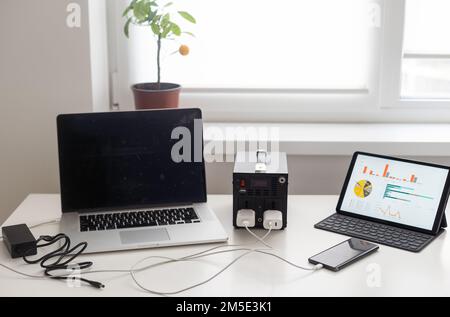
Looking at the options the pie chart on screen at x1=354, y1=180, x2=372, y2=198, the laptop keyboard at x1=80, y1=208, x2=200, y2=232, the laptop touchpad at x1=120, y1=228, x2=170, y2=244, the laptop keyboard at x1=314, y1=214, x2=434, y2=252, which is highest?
the pie chart on screen at x1=354, y1=180, x2=372, y2=198

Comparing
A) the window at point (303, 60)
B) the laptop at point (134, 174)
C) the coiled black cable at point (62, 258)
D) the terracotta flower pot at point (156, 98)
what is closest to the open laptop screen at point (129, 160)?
the laptop at point (134, 174)

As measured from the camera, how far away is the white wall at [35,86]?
1.92 metres

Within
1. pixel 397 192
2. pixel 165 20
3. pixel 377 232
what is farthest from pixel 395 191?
pixel 165 20

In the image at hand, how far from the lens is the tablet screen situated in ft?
5.27

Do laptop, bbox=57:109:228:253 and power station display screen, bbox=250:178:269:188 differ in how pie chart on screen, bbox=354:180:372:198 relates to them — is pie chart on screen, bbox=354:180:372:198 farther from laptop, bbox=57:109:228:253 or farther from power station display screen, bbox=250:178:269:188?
laptop, bbox=57:109:228:253

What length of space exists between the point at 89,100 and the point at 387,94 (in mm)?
1020

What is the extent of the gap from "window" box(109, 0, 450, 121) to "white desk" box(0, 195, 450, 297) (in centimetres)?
73

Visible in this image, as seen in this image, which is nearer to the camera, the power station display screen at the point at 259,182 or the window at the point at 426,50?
the power station display screen at the point at 259,182

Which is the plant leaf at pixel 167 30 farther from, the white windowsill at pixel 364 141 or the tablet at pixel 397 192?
the tablet at pixel 397 192

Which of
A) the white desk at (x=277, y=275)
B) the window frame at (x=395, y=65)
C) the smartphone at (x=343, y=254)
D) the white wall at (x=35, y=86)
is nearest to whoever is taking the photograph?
the white desk at (x=277, y=275)

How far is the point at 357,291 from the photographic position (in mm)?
1322

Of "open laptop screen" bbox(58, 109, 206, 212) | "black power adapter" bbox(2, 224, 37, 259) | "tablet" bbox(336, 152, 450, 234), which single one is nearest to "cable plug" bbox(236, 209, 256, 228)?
"open laptop screen" bbox(58, 109, 206, 212)

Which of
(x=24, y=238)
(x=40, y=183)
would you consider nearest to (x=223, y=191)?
(x=40, y=183)

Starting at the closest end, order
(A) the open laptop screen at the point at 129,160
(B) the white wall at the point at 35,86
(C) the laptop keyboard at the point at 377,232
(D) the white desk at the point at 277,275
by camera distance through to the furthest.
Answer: (D) the white desk at the point at 277,275, (C) the laptop keyboard at the point at 377,232, (A) the open laptop screen at the point at 129,160, (B) the white wall at the point at 35,86
